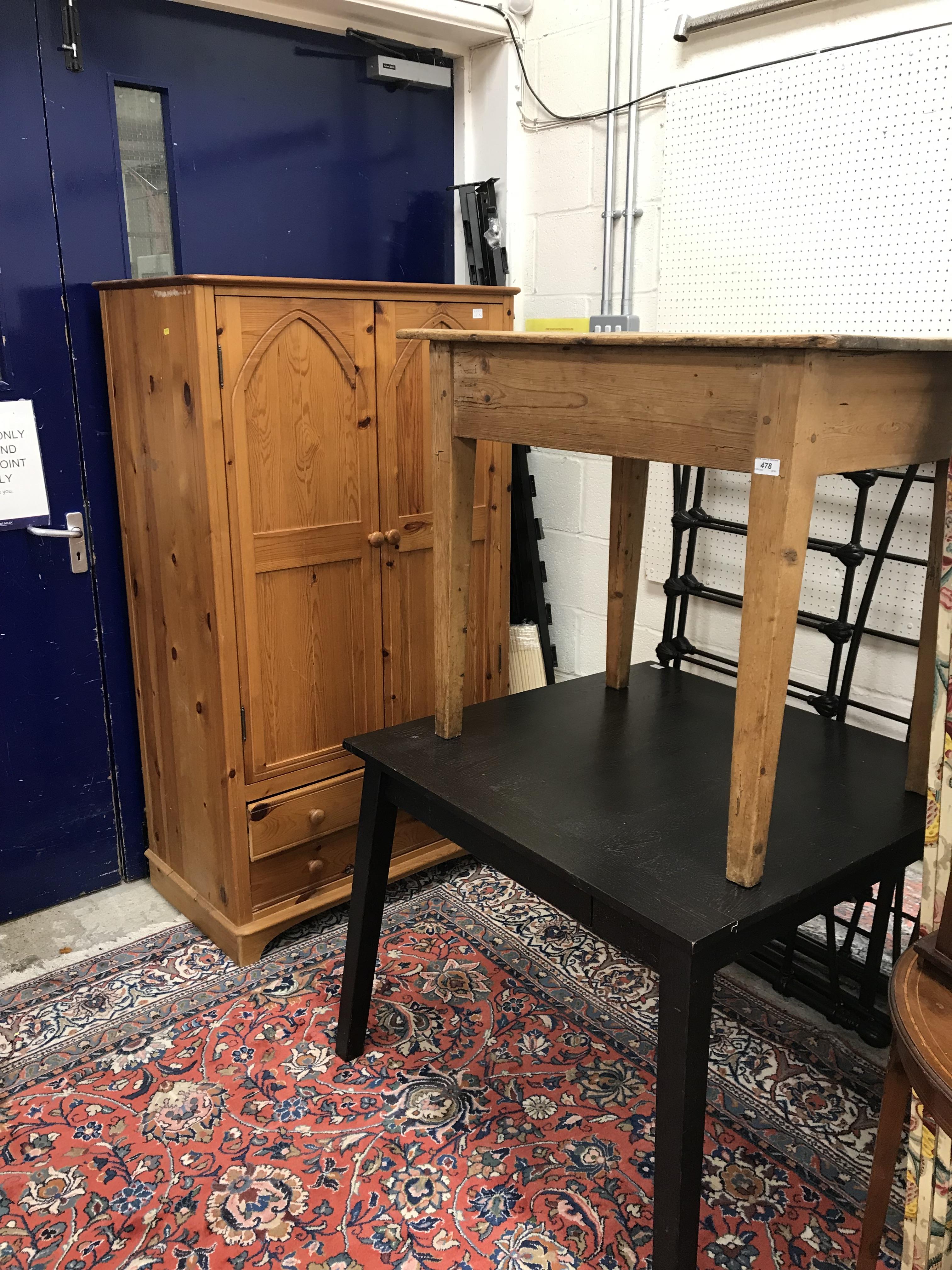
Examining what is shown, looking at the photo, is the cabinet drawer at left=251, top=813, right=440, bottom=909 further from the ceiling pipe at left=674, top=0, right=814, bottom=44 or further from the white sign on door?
the ceiling pipe at left=674, top=0, right=814, bottom=44

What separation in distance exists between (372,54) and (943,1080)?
2.62m

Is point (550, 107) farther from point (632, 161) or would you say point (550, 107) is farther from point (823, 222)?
point (823, 222)

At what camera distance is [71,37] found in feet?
6.89

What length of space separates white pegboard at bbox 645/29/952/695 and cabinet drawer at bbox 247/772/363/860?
1.04m

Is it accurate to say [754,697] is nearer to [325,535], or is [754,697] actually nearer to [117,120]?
[325,535]

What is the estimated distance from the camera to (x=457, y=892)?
256 cm

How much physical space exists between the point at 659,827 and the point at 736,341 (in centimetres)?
74

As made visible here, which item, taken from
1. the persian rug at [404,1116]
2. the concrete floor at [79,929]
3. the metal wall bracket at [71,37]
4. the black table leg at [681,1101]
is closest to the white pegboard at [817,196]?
the black table leg at [681,1101]

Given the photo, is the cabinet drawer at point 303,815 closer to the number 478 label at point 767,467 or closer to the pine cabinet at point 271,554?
the pine cabinet at point 271,554

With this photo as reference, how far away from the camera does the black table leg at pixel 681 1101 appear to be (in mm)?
1284

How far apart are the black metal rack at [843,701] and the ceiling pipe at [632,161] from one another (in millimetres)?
530

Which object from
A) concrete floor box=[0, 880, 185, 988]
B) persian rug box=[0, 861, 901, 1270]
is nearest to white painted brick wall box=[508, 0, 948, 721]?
persian rug box=[0, 861, 901, 1270]

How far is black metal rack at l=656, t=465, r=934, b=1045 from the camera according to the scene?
1.98 m

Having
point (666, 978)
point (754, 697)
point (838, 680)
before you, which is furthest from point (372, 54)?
point (666, 978)
